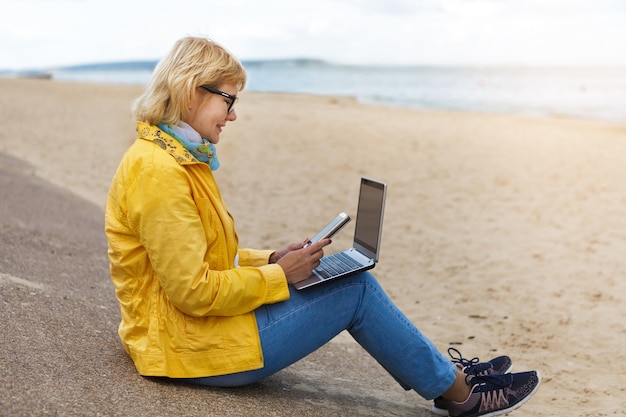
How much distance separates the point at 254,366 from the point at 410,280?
374 cm

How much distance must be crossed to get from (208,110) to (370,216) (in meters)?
0.88

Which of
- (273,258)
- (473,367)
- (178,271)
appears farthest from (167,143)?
(473,367)

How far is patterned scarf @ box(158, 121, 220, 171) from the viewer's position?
252 centimetres

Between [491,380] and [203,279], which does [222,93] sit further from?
[491,380]

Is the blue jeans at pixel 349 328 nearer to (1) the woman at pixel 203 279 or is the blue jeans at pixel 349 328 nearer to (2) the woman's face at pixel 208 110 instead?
(1) the woman at pixel 203 279

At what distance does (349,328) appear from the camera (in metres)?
2.79

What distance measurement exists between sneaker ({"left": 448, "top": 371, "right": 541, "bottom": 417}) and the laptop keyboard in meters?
0.70

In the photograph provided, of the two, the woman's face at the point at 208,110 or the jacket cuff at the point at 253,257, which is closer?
the woman's face at the point at 208,110

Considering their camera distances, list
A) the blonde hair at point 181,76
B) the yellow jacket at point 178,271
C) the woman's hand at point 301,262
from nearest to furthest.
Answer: the yellow jacket at point 178,271
the blonde hair at point 181,76
the woman's hand at point 301,262

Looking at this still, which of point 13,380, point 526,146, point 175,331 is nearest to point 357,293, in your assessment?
point 175,331

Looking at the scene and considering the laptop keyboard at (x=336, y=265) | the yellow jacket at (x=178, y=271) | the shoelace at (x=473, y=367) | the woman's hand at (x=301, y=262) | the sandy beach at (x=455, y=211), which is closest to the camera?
the yellow jacket at (x=178, y=271)

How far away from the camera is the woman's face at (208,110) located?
8.40ft

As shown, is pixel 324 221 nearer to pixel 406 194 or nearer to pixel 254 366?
pixel 406 194

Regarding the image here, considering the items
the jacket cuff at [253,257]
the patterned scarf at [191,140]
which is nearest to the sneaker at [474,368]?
the jacket cuff at [253,257]
